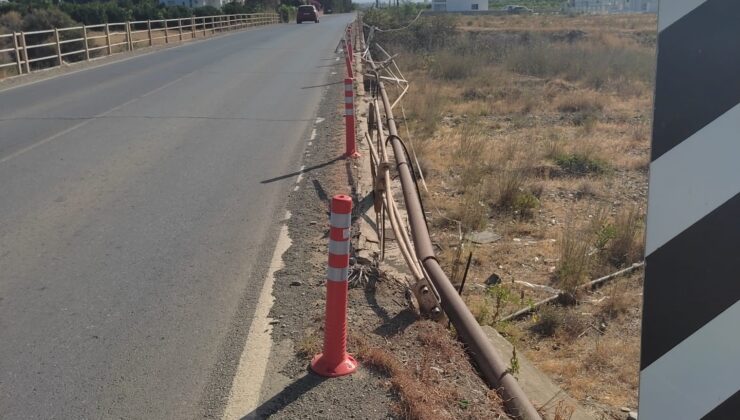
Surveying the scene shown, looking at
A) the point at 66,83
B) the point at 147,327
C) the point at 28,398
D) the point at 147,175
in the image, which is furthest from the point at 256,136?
the point at 66,83

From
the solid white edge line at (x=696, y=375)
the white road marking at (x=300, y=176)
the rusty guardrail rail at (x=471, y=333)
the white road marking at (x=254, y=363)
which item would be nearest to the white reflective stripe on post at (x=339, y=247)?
the white road marking at (x=254, y=363)

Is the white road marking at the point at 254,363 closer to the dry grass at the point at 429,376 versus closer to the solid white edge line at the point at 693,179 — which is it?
the dry grass at the point at 429,376

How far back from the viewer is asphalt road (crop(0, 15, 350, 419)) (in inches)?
168

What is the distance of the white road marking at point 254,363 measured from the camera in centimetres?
396

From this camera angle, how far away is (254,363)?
175 inches

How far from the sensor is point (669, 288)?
72.7 inches

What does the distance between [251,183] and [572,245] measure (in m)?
3.97

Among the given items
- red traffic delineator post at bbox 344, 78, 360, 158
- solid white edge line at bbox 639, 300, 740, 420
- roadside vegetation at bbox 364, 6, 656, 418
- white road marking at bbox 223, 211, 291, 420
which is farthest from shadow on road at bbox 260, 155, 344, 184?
solid white edge line at bbox 639, 300, 740, 420

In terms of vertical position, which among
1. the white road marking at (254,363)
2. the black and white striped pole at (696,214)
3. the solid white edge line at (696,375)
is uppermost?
the black and white striped pole at (696,214)

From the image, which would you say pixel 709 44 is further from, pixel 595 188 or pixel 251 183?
pixel 595 188

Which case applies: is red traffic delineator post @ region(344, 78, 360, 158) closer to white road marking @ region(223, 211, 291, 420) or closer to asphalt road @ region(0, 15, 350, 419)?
asphalt road @ region(0, 15, 350, 419)

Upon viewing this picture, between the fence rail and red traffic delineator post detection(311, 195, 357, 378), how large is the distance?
1787 centimetres

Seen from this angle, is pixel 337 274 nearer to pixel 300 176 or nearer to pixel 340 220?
pixel 340 220

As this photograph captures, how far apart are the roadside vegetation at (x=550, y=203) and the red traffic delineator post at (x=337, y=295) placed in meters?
1.79
